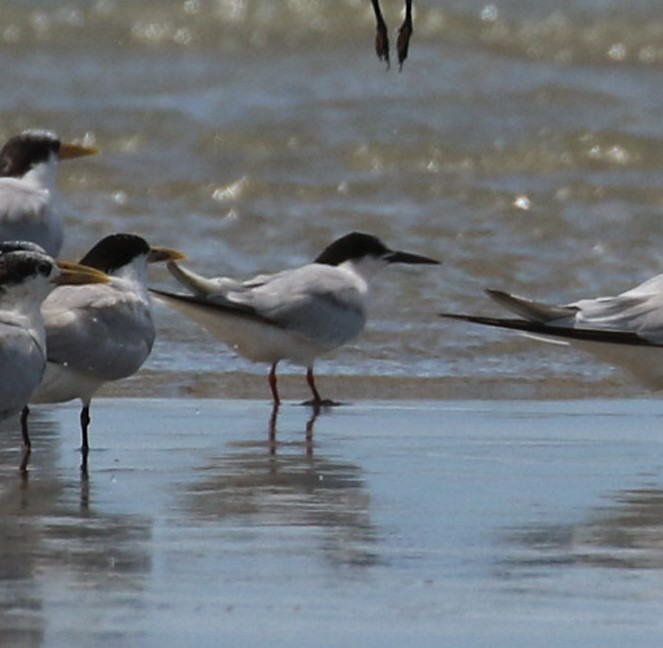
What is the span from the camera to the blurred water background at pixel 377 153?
34.0 feet

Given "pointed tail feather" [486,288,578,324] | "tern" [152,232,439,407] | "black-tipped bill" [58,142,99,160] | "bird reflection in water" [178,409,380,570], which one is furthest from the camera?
"black-tipped bill" [58,142,99,160]

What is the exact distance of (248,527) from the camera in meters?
5.79

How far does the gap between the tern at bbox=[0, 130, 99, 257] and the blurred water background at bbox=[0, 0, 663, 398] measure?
2.38 feet

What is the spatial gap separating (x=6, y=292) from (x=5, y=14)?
535 inches

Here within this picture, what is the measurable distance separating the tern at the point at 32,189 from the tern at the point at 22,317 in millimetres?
1882

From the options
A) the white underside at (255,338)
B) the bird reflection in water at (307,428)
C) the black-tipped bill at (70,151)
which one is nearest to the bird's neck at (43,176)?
the black-tipped bill at (70,151)

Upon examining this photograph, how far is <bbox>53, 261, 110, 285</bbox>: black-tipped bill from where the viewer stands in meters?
7.27

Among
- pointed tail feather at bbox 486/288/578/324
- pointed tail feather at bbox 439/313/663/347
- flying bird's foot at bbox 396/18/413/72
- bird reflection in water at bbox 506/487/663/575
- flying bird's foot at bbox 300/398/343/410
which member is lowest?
flying bird's foot at bbox 300/398/343/410

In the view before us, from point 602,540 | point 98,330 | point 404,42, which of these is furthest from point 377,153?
point 602,540

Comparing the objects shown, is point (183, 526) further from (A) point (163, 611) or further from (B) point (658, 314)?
(B) point (658, 314)

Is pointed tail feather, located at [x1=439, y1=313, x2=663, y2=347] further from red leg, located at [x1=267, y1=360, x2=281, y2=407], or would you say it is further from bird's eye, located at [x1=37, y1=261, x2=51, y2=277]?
bird's eye, located at [x1=37, y1=261, x2=51, y2=277]

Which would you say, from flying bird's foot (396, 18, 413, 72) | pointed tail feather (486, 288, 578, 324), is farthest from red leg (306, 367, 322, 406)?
flying bird's foot (396, 18, 413, 72)

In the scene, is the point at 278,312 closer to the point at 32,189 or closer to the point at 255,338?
the point at 255,338

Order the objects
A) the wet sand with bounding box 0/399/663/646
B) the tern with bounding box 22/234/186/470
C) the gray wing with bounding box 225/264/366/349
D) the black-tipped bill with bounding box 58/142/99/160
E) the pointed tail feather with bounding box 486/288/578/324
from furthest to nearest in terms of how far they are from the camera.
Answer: the black-tipped bill with bounding box 58/142/99/160 < the gray wing with bounding box 225/264/366/349 < the pointed tail feather with bounding box 486/288/578/324 < the tern with bounding box 22/234/186/470 < the wet sand with bounding box 0/399/663/646
